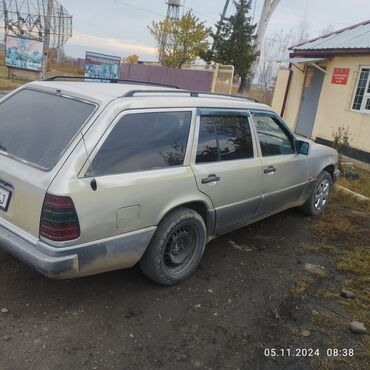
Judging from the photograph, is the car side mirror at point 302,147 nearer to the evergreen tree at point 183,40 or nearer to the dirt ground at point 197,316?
the dirt ground at point 197,316

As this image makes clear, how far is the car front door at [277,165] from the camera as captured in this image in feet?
15.3

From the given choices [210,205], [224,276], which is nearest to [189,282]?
[224,276]

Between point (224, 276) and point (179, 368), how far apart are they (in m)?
1.42

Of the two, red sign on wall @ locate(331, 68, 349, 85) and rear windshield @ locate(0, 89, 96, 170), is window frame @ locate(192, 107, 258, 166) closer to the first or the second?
rear windshield @ locate(0, 89, 96, 170)

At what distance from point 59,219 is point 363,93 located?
11445 millimetres

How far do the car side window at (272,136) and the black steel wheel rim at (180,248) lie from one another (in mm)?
1395

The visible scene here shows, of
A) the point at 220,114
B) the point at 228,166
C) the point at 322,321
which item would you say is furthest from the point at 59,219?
the point at 322,321

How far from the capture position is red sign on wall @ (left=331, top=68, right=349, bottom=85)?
41.6 feet

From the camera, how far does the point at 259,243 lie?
16.5ft

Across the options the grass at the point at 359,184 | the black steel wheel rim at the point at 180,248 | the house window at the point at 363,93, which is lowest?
the grass at the point at 359,184

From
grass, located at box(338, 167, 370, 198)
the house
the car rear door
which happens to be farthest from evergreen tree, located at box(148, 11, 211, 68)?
the car rear door

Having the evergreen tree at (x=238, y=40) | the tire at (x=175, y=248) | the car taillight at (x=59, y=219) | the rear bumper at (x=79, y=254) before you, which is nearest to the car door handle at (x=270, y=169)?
the tire at (x=175, y=248)

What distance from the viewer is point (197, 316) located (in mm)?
3402

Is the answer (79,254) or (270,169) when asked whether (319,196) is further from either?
(79,254)
